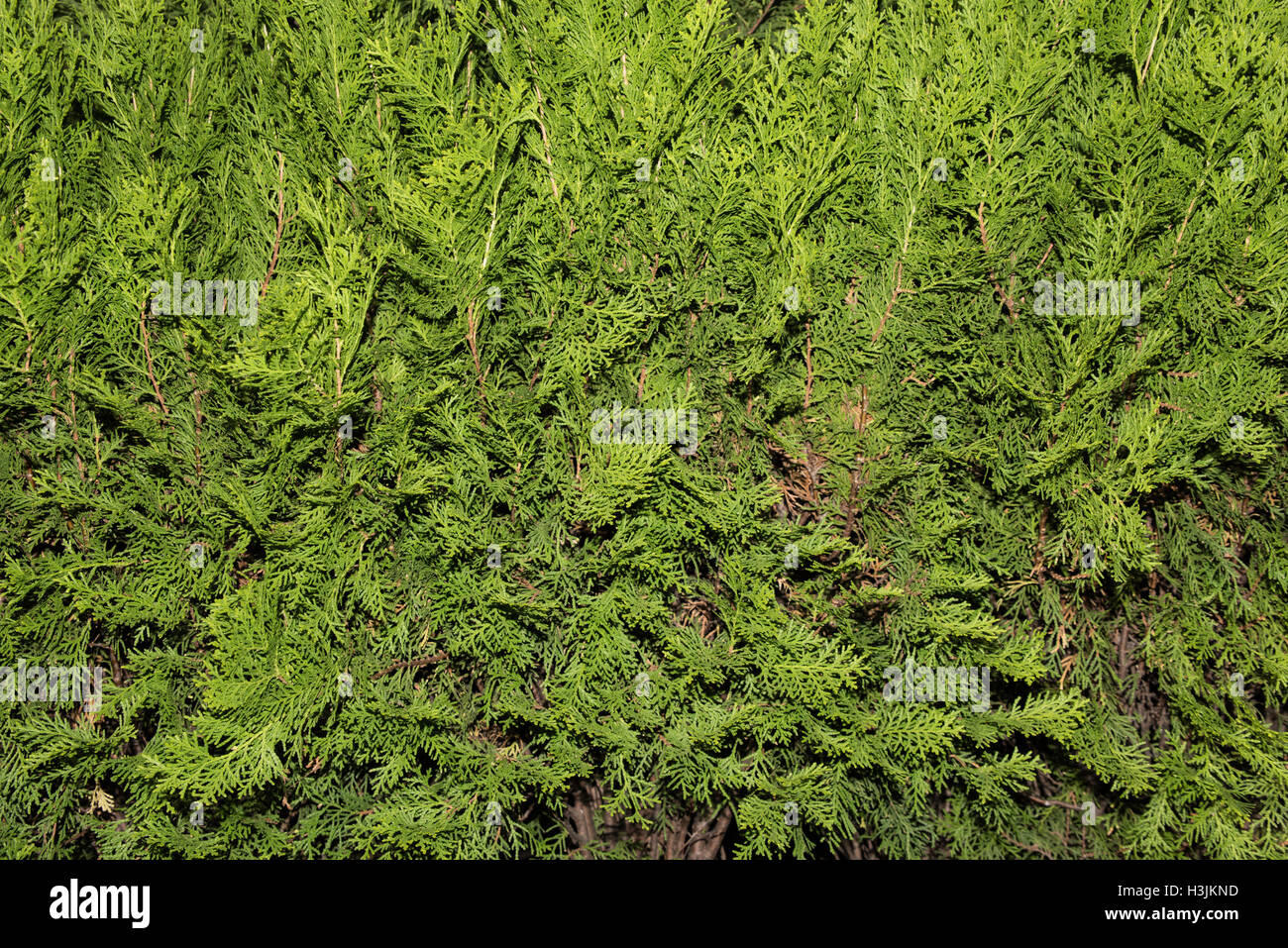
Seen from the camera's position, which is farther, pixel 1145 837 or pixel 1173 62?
pixel 1145 837

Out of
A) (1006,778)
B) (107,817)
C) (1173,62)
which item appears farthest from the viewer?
(107,817)

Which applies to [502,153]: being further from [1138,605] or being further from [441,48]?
[1138,605]

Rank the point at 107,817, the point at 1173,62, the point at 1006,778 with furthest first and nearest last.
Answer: the point at 107,817
the point at 1006,778
the point at 1173,62

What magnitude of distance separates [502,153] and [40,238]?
7.68 ft

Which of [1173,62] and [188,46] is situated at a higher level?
[188,46]

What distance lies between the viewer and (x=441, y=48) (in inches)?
159

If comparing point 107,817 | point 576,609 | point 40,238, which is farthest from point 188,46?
point 107,817

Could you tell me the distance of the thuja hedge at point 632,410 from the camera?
4012 millimetres

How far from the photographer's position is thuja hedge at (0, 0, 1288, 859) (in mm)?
4012

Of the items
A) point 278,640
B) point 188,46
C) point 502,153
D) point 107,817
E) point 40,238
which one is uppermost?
point 188,46

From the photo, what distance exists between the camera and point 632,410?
4.09 meters

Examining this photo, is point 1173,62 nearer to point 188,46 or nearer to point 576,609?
point 576,609

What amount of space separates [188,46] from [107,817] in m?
4.28
